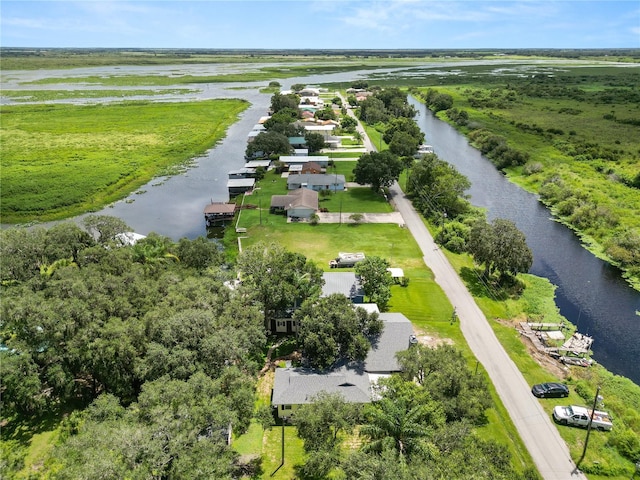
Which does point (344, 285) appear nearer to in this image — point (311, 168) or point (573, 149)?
point (311, 168)

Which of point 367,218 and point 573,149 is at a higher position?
point 573,149

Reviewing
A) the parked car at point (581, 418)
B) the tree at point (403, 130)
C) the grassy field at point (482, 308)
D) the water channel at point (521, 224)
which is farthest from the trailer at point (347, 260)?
the tree at point (403, 130)

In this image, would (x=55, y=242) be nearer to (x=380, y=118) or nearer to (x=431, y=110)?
(x=380, y=118)

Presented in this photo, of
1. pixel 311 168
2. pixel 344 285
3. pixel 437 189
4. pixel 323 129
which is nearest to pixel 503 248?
pixel 344 285

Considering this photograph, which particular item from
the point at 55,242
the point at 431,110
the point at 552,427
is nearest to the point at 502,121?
the point at 431,110

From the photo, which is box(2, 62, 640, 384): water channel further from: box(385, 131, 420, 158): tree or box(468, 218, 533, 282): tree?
box(385, 131, 420, 158): tree
